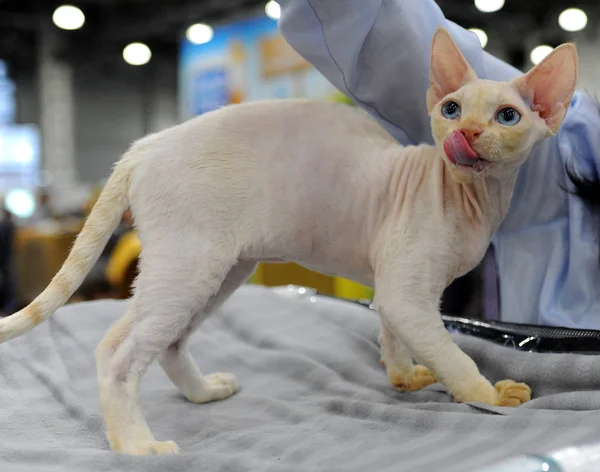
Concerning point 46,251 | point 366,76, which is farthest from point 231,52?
point 366,76

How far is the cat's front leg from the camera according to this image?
38.5 inches

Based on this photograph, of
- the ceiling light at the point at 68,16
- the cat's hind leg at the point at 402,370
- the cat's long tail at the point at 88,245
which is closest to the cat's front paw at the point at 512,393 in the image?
the cat's hind leg at the point at 402,370

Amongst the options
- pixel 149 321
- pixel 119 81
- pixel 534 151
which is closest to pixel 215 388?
pixel 149 321

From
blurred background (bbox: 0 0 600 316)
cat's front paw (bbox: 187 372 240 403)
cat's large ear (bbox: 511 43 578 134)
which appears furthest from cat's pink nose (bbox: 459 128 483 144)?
blurred background (bbox: 0 0 600 316)

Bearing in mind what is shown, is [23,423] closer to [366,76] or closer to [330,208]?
[330,208]

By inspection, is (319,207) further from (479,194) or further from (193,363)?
(193,363)

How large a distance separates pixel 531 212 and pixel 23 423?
101cm

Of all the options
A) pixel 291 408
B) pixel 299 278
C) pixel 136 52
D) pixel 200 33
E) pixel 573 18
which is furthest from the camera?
pixel 136 52

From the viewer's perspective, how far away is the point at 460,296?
2.51m

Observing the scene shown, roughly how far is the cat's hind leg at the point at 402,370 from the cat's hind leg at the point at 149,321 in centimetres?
39

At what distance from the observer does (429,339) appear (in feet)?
3.20

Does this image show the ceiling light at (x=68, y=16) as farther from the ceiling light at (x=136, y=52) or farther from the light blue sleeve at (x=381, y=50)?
the light blue sleeve at (x=381, y=50)

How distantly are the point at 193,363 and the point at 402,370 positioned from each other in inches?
15.3

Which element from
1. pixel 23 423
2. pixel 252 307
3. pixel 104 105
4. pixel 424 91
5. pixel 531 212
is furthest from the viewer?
pixel 104 105
